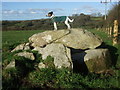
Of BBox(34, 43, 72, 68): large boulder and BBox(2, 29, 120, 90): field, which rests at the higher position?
BBox(34, 43, 72, 68): large boulder

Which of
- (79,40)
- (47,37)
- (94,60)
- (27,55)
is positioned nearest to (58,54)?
(27,55)

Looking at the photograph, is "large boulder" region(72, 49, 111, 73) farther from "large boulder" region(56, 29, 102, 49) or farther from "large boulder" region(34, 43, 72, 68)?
"large boulder" region(34, 43, 72, 68)

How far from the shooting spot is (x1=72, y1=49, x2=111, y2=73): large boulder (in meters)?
10.0

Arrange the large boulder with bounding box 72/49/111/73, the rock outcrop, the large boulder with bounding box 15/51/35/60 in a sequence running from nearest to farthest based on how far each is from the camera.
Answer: the rock outcrop, the large boulder with bounding box 15/51/35/60, the large boulder with bounding box 72/49/111/73

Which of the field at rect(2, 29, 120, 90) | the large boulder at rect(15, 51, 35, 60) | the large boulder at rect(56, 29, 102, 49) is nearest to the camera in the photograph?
the field at rect(2, 29, 120, 90)

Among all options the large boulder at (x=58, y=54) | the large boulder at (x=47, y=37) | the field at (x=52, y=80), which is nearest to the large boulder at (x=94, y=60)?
the large boulder at (x=58, y=54)

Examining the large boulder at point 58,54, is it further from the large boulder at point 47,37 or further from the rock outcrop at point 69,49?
the large boulder at point 47,37

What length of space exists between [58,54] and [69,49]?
62 cm

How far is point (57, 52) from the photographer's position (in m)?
9.55

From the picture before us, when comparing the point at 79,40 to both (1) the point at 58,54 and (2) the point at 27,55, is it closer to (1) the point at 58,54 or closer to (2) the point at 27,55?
(1) the point at 58,54

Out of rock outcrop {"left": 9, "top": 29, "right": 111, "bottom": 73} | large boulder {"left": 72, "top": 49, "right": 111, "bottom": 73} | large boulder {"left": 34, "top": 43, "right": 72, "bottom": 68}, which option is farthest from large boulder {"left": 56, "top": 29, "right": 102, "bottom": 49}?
large boulder {"left": 34, "top": 43, "right": 72, "bottom": 68}

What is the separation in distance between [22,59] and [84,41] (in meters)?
3.76

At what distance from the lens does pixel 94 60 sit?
10.1m

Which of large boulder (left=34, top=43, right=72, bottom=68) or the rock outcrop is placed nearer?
large boulder (left=34, top=43, right=72, bottom=68)
